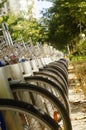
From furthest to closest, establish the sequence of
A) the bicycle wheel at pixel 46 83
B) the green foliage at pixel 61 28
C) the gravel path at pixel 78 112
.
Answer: the green foliage at pixel 61 28 < the gravel path at pixel 78 112 < the bicycle wheel at pixel 46 83

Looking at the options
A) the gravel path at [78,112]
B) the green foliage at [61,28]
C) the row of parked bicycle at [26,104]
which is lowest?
the gravel path at [78,112]

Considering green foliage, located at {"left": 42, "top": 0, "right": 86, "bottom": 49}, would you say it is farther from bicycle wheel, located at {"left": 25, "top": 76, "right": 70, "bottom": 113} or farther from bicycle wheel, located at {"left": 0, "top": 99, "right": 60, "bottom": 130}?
bicycle wheel, located at {"left": 0, "top": 99, "right": 60, "bottom": 130}

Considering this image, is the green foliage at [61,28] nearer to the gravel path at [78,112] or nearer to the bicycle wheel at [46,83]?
the gravel path at [78,112]

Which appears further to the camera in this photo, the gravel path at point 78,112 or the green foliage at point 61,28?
the green foliage at point 61,28

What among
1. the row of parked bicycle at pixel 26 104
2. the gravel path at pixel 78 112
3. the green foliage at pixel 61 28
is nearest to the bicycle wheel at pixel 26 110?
the row of parked bicycle at pixel 26 104

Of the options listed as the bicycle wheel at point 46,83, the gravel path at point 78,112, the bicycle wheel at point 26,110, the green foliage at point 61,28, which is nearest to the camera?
the bicycle wheel at point 26,110

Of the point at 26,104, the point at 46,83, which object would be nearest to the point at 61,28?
the point at 46,83

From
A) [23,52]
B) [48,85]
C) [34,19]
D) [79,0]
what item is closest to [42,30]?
[34,19]

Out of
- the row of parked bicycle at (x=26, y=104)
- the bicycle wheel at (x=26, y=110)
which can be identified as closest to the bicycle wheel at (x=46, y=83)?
the row of parked bicycle at (x=26, y=104)

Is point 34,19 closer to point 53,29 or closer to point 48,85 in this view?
point 53,29

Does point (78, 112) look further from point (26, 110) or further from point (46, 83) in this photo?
point (26, 110)

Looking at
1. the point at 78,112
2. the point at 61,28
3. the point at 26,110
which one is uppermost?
the point at 61,28

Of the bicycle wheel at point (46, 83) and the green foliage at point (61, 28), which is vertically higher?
the green foliage at point (61, 28)

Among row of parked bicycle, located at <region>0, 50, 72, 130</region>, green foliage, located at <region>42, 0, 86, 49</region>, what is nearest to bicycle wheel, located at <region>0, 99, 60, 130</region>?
row of parked bicycle, located at <region>0, 50, 72, 130</region>
